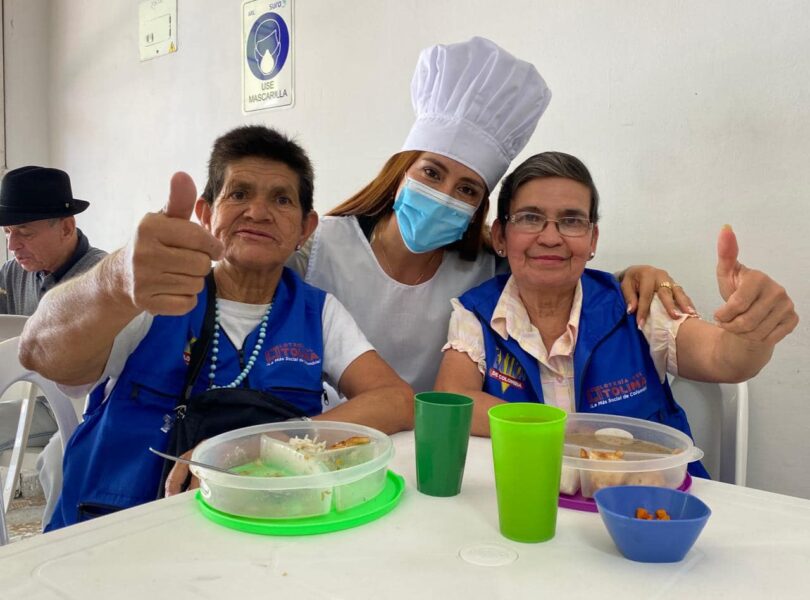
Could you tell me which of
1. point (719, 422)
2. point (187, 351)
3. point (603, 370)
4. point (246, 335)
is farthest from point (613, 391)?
point (187, 351)

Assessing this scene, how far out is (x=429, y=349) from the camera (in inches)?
71.8

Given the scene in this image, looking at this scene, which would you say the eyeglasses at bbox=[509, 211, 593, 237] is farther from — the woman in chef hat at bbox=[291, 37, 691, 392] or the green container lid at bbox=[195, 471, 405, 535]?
the green container lid at bbox=[195, 471, 405, 535]

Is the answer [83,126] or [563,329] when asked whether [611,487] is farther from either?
[83,126]

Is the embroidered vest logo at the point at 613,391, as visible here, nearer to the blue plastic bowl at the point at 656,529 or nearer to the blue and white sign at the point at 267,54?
the blue plastic bowl at the point at 656,529

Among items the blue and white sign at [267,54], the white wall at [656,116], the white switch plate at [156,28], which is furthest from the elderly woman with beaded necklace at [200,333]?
the white switch plate at [156,28]

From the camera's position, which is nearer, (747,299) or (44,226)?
(747,299)

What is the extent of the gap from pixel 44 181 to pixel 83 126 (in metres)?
1.28

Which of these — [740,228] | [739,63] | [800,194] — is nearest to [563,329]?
[740,228]

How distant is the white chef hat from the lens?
1644 mm

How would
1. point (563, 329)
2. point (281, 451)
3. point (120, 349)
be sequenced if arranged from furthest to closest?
point (563, 329), point (120, 349), point (281, 451)

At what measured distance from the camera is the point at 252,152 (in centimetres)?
152

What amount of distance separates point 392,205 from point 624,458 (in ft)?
3.68

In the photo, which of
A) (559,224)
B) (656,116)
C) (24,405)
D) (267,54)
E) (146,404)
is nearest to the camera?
(146,404)

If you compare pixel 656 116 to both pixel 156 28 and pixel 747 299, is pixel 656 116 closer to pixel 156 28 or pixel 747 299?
pixel 747 299
